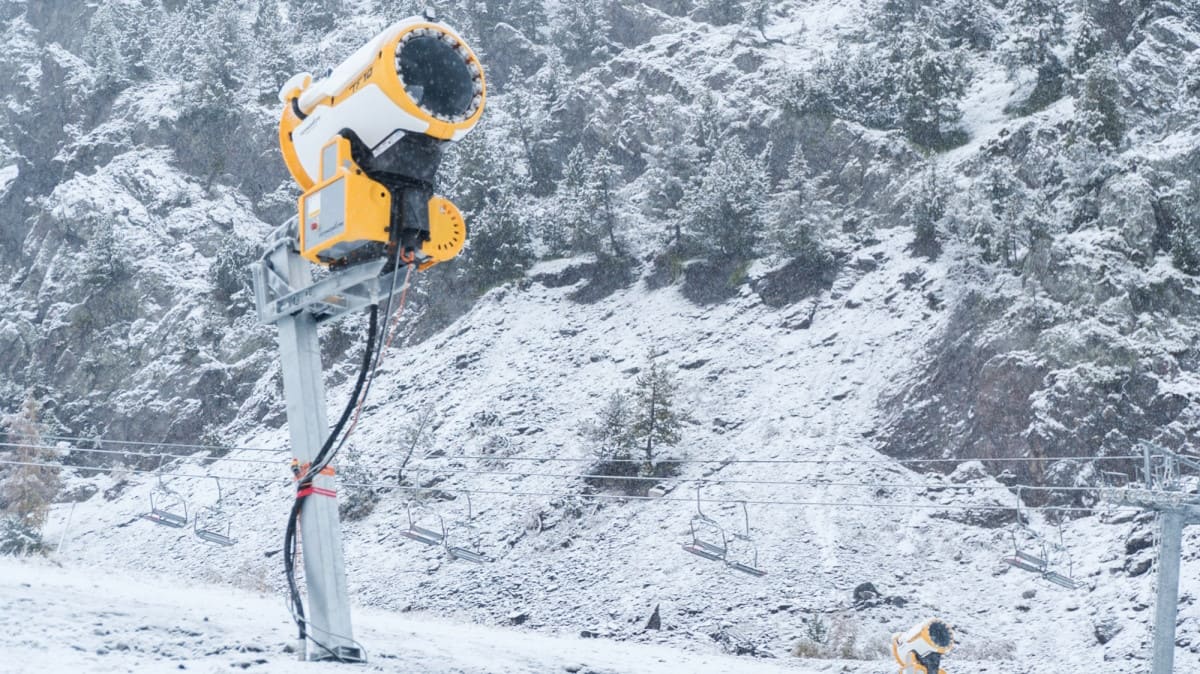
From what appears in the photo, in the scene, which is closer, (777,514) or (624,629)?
(624,629)

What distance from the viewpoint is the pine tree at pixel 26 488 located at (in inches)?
1211

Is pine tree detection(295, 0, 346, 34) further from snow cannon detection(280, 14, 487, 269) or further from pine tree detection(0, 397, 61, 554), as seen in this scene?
snow cannon detection(280, 14, 487, 269)

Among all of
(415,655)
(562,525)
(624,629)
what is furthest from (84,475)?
(415,655)

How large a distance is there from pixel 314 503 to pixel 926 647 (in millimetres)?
5226

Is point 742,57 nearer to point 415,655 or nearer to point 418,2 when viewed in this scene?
point 418,2

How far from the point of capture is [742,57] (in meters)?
52.4

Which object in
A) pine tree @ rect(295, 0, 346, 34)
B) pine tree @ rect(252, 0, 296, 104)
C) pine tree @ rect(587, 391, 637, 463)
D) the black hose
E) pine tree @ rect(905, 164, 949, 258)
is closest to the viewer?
the black hose

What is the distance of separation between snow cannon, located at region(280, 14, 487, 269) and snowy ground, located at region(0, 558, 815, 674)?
3464mm

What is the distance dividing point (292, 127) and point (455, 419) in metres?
28.2

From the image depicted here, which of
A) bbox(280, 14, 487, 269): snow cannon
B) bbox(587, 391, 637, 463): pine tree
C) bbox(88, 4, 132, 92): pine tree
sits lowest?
bbox(587, 391, 637, 463): pine tree

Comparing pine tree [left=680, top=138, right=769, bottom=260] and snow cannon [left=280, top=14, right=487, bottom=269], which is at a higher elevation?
pine tree [left=680, top=138, right=769, bottom=260]

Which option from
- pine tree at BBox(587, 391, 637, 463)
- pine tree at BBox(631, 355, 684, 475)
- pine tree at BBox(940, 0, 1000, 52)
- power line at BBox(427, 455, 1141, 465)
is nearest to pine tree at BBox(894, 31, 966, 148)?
pine tree at BBox(940, 0, 1000, 52)

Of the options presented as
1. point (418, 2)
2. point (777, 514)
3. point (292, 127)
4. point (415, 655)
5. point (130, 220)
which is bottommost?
point (777, 514)

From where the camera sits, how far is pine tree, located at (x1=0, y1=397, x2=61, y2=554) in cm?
3075
